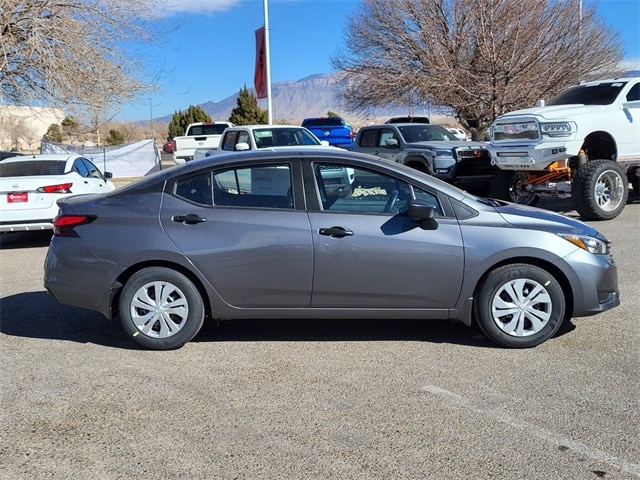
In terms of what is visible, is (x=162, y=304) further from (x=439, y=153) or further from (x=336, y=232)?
(x=439, y=153)

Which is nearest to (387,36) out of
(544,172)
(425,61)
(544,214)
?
(425,61)

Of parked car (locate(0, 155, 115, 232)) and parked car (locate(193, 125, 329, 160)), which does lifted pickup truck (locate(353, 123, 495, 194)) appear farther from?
parked car (locate(0, 155, 115, 232))

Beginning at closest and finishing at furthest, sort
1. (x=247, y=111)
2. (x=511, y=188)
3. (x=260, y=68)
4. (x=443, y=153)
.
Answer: (x=511, y=188) → (x=443, y=153) → (x=260, y=68) → (x=247, y=111)

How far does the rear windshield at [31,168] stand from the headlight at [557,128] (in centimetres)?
799

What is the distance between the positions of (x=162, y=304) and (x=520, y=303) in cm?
285

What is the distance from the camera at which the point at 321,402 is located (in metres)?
4.18

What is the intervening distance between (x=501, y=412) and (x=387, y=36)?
27.8 metres

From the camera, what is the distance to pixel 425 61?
27.6 metres

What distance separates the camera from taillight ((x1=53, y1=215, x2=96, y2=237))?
5.25 m

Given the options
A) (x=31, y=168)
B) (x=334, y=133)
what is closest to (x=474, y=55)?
(x=334, y=133)

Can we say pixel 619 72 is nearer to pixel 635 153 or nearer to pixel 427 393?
pixel 635 153

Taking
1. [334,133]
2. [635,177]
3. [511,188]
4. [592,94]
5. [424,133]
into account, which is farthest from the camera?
[334,133]

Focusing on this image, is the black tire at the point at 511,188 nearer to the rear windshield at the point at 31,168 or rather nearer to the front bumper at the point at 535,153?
the front bumper at the point at 535,153

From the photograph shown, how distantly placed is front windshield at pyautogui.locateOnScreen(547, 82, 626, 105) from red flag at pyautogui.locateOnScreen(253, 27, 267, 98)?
13.6 metres
